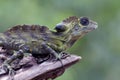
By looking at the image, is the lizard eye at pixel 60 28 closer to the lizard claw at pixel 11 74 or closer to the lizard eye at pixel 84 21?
the lizard eye at pixel 84 21

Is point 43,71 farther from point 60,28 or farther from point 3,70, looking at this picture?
point 60,28

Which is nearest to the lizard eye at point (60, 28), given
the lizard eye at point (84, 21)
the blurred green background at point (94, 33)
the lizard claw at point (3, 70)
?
the lizard eye at point (84, 21)

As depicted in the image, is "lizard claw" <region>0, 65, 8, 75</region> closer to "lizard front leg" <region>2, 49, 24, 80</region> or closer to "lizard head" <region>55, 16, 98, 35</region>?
"lizard front leg" <region>2, 49, 24, 80</region>

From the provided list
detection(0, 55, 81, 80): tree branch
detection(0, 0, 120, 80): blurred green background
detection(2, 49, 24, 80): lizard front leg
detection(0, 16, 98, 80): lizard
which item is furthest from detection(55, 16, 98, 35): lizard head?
detection(0, 0, 120, 80): blurred green background

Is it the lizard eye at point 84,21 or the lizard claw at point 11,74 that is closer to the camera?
the lizard claw at point 11,74

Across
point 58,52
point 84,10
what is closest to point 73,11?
point 84,10
